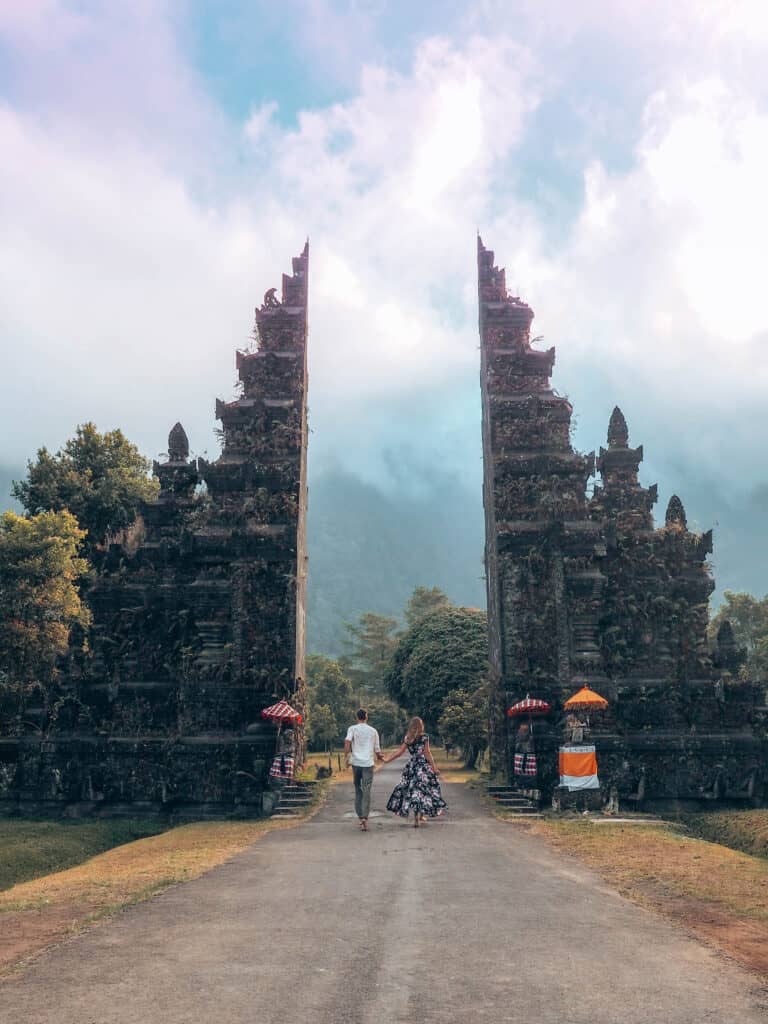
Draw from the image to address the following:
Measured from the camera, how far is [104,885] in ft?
37.0

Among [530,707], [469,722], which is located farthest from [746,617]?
[530,707]

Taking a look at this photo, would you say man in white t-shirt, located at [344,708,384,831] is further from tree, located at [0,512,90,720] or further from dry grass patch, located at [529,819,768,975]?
tree, located at [0,512,90,720]

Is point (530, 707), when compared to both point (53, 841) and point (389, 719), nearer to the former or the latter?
point (53, 841)

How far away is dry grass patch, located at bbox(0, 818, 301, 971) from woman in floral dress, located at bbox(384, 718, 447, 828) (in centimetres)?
273

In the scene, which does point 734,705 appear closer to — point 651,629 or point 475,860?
point 651,629

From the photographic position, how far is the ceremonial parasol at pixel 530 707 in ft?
77.8

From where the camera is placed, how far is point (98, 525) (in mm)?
45812

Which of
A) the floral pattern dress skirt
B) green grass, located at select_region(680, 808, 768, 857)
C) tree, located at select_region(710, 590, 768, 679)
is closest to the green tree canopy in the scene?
the floral pattern dress skirt

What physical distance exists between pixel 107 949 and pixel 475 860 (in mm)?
6833

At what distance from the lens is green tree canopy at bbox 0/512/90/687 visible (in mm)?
33188

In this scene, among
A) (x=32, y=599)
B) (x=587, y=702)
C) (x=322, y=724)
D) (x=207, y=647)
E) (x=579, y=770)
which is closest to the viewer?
(x=579, y=770)

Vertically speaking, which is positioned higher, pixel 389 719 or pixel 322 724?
pixel 389 719

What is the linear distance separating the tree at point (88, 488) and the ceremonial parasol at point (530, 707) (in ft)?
86.6

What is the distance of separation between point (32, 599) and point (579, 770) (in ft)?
73.1
